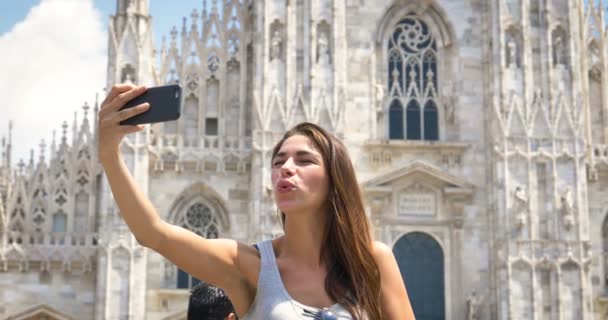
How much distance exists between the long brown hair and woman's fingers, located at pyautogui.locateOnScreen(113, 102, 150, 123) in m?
0.57

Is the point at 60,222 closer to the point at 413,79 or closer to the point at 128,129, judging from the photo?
the point at 413,79

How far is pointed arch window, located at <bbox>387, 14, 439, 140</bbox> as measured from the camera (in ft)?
69.1

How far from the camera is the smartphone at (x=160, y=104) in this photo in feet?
8.76

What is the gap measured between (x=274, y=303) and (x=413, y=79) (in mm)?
18711

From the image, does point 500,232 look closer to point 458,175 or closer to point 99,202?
point 458,175

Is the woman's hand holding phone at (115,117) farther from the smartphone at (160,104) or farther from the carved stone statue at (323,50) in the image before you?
the carved stone statue at (323,50)

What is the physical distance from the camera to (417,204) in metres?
20.6

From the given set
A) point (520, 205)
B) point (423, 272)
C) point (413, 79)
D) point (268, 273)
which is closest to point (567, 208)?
point (520, 205)

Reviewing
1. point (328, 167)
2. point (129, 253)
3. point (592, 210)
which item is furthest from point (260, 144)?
point (328, 167)

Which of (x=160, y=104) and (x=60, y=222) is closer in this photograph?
(x=160, y=104)

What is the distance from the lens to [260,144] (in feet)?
65.6

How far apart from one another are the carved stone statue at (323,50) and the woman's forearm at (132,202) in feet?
58.8

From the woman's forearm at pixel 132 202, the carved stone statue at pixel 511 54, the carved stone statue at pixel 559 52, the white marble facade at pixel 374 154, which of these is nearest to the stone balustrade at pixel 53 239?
the white marble facade at pixel 374 154

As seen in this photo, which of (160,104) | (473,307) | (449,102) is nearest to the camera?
(160,104)
